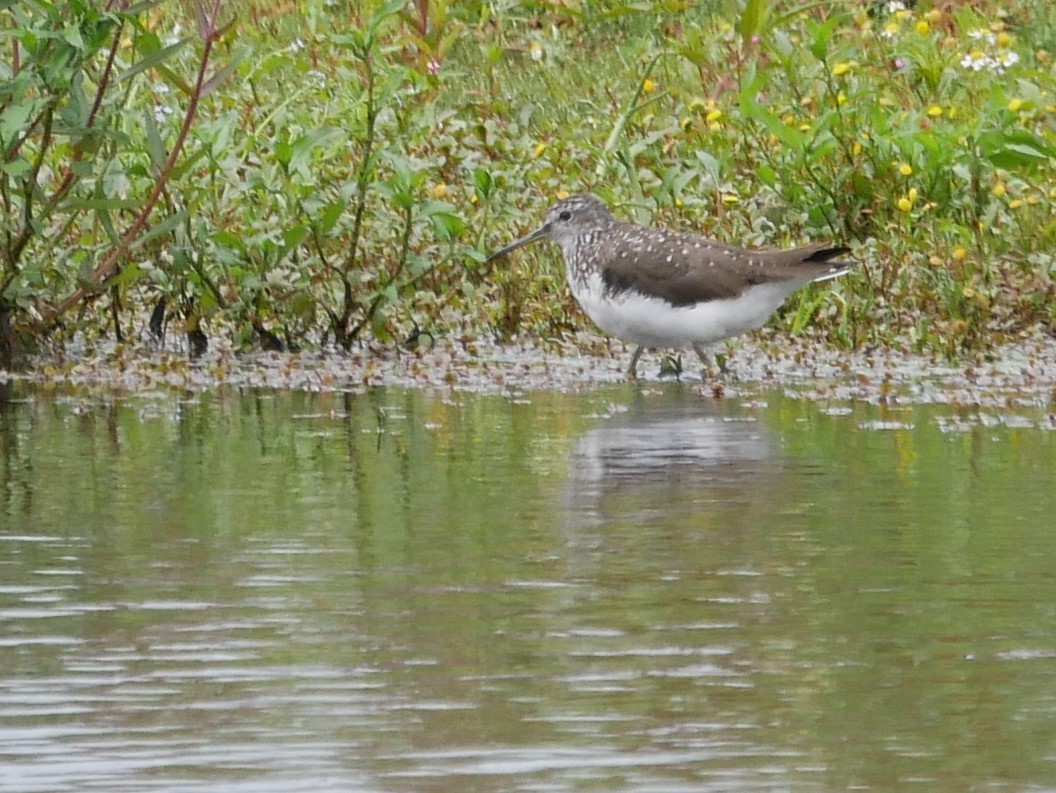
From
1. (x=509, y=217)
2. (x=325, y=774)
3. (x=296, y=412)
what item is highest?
(x=509, y=217)

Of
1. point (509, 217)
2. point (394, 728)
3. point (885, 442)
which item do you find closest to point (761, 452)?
point (885, 442)

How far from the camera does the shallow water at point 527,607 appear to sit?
3.79 m

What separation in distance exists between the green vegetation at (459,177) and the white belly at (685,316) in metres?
0.68

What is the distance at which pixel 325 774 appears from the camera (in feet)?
12.0

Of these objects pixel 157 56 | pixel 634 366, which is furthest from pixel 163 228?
pixel 634 366

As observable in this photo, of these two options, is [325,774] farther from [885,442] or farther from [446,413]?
[446,413]

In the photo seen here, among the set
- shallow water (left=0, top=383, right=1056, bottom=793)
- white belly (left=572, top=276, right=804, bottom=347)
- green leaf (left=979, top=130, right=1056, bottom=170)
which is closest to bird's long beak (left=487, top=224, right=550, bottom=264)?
white belly (left=572, top=276, right=804, bottom=347)

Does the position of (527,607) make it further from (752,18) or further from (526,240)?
(752,18)

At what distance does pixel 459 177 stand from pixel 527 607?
7715 millimetres

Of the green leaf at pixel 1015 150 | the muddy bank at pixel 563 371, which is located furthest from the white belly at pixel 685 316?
the green leaf at pixel 1015 150

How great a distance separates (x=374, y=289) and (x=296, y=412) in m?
1.96

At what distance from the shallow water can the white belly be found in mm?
1638

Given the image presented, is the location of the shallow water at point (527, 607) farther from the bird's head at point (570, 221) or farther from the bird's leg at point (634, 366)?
the bird's head at point (570, 221)

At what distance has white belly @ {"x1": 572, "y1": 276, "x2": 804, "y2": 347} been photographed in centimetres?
970
